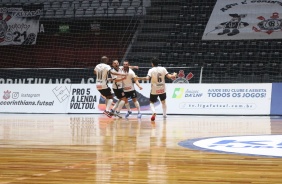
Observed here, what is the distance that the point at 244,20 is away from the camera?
2823 centimetres

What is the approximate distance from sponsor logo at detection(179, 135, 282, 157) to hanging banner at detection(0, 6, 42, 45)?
23490 millimetres

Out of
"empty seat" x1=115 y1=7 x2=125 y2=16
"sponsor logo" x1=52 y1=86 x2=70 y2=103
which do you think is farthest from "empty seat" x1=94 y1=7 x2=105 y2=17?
"sponsor logo" x1=52 y1=86 x2=70 y2=103

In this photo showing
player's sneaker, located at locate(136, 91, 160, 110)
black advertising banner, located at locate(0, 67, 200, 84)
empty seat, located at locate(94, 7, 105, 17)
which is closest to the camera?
player's sneaker, located at locate(136, 91, 160, 110)

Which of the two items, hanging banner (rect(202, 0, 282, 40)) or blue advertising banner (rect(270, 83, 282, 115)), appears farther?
hanging banner (rect(202, 0, 282, 40))

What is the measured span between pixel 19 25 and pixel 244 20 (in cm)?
1171

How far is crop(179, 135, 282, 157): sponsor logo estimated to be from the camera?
6434 millimetres

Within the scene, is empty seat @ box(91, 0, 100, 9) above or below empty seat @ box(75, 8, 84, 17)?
above

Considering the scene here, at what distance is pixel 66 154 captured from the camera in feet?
20.6

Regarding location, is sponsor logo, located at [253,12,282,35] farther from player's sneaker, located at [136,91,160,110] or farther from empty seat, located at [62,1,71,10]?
empty seat, located at [62,1,71,10]

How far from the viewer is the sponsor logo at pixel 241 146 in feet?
21.1

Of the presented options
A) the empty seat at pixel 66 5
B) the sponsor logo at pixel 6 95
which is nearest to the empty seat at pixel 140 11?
the empty seat at pixel 66 5

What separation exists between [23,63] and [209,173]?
85.3 feet

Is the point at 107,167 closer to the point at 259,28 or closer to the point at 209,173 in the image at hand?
the point at 209,173

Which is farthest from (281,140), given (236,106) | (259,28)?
(259,28)
